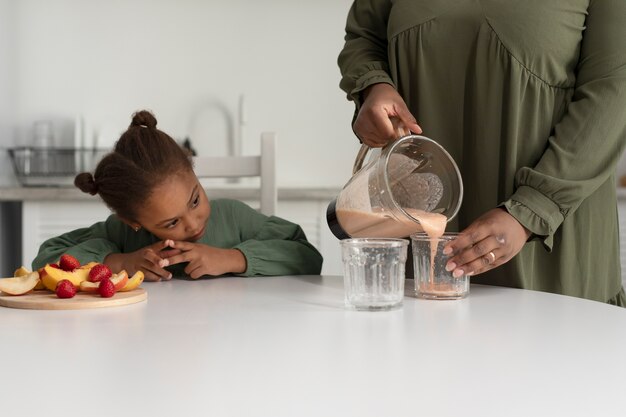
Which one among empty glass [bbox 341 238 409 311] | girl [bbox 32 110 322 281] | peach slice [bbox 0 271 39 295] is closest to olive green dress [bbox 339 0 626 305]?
empty glass [bbox 341 238 409 311]

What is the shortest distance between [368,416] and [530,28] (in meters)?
0.85

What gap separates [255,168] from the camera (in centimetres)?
187

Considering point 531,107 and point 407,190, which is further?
point 531,107

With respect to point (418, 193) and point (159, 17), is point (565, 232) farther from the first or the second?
point (159, 17)

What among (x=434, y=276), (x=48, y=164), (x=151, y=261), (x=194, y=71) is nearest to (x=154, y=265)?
(x=151, y=261)

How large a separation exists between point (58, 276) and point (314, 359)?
53 cm

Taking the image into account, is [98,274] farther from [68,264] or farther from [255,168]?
[255,168]

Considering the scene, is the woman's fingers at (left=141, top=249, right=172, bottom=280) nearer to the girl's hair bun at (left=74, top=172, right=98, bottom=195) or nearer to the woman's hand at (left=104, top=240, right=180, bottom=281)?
the woman's hand at (left=104, top=240, right=180, bottom=281)

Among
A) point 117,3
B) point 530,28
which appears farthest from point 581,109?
point 117,3

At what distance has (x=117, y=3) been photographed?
3.40m

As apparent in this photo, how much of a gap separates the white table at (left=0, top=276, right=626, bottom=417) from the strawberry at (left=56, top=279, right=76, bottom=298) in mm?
60

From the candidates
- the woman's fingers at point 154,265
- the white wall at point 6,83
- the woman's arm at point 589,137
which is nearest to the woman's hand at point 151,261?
the woman's fingers at point 154,265

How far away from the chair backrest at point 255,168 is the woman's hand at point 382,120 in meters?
0.61

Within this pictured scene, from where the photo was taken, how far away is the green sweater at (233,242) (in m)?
1.43
